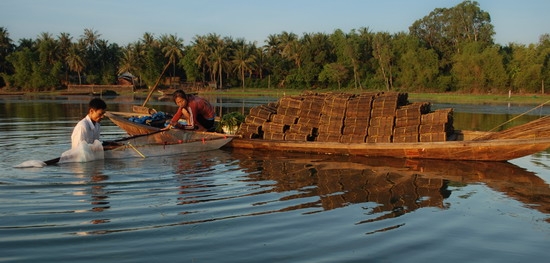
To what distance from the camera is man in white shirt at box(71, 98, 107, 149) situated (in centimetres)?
850

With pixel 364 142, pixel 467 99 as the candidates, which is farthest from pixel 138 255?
pixel 467 99

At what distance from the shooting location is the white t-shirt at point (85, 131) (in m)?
8.59

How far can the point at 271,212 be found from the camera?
6141mm

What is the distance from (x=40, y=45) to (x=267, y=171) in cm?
6192

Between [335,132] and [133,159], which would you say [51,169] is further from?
[335,132]

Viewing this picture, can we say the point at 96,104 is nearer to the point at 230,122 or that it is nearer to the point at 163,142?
the point at 163,142

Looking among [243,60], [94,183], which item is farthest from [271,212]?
[243,60]

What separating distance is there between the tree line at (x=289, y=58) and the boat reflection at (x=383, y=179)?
42.5 m

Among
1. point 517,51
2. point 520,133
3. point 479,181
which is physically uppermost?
point 517,51

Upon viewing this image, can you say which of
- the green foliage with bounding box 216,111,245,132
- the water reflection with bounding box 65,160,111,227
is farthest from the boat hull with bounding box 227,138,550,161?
the water reflection with bounding box 65,160,111,227

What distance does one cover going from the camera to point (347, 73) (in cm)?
5700

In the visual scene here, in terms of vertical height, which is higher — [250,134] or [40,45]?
[40,45]

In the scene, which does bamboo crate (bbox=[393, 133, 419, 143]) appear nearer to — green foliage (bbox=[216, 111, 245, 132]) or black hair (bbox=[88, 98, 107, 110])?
green foliage (bbox=[216, 111, 245, 132])

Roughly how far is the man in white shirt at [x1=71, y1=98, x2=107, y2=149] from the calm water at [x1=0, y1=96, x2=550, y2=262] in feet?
1.68
